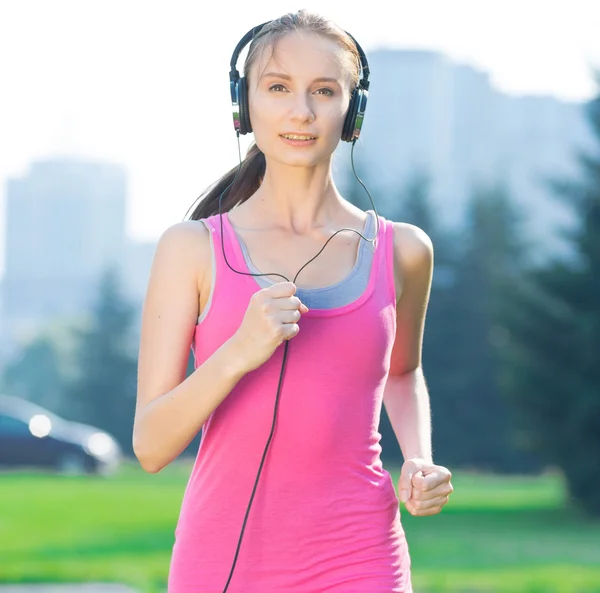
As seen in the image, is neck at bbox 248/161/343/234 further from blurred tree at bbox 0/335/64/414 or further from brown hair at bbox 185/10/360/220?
blurred tree at bbox 0/335/64/414

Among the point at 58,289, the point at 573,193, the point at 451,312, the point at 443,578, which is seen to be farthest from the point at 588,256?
the point at 58,289

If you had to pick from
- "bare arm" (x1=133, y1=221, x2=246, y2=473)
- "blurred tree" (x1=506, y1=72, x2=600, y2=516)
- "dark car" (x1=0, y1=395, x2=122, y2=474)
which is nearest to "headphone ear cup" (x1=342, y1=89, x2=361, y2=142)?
"bare arm" (x1=133, y1=221, x2=246, y2=473)

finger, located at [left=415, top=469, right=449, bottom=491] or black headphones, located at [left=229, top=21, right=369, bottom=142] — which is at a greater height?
black headphones, located at [left=229, top=21, right=369, bottom=142]

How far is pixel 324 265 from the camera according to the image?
114 inches

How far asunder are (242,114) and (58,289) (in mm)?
144264

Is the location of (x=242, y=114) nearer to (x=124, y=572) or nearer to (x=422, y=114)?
(x=124, y=572)

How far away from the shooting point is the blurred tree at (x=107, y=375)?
48.8 metres

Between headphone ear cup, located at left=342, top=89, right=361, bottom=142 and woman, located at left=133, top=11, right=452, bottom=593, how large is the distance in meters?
0.05

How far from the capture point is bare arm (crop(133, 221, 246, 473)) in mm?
2707

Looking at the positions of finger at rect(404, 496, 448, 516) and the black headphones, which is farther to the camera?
the black headphones

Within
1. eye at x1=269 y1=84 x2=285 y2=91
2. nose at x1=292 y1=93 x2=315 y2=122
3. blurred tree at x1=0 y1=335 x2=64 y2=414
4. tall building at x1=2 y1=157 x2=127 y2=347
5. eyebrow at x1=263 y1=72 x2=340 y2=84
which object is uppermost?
tall building at x1=2 y1=157 x2=127 y2=347

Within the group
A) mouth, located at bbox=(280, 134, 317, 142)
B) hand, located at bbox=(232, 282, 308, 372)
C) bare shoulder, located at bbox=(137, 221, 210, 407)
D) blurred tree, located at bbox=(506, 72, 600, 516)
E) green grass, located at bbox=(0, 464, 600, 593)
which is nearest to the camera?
hand, located at bbox=(232, 282, 308, 372)

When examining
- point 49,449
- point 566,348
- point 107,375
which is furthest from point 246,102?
point 107,375

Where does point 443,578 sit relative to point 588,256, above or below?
below
